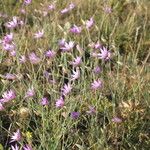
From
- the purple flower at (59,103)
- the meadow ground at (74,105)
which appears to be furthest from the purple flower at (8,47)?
the purple flower at (59,103)

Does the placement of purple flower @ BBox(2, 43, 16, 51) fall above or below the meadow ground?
above

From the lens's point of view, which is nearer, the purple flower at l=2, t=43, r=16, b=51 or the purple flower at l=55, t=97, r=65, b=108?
the purple flower at l=55, t=97, r=65, b=108

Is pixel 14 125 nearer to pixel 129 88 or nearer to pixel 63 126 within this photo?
pixel 63 126

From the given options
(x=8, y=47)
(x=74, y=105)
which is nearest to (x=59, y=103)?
(x=74, y=105)

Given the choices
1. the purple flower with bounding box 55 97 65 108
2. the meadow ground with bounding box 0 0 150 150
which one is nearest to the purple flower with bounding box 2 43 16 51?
the meadow ground with bounding box 0 0 150 150

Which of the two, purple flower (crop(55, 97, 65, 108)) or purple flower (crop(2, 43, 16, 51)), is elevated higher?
purple flower (crop(2, 43, 16, 51))

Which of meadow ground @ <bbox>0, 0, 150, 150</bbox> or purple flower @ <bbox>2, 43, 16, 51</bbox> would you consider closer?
meadow ground @ <bbox>0, 0, 150, 150</bbox>

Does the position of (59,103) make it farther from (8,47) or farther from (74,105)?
(8,47)

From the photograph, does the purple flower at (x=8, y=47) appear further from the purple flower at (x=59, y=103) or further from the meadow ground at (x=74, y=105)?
the purple flower at (x=59, y=103)

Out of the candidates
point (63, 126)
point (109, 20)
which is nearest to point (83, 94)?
point (63, 126)

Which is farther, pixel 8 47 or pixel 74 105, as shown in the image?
pixel 8 47

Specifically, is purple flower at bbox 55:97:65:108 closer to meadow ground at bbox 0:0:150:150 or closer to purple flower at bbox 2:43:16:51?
meadow ground at bbox 0:0:150:150
